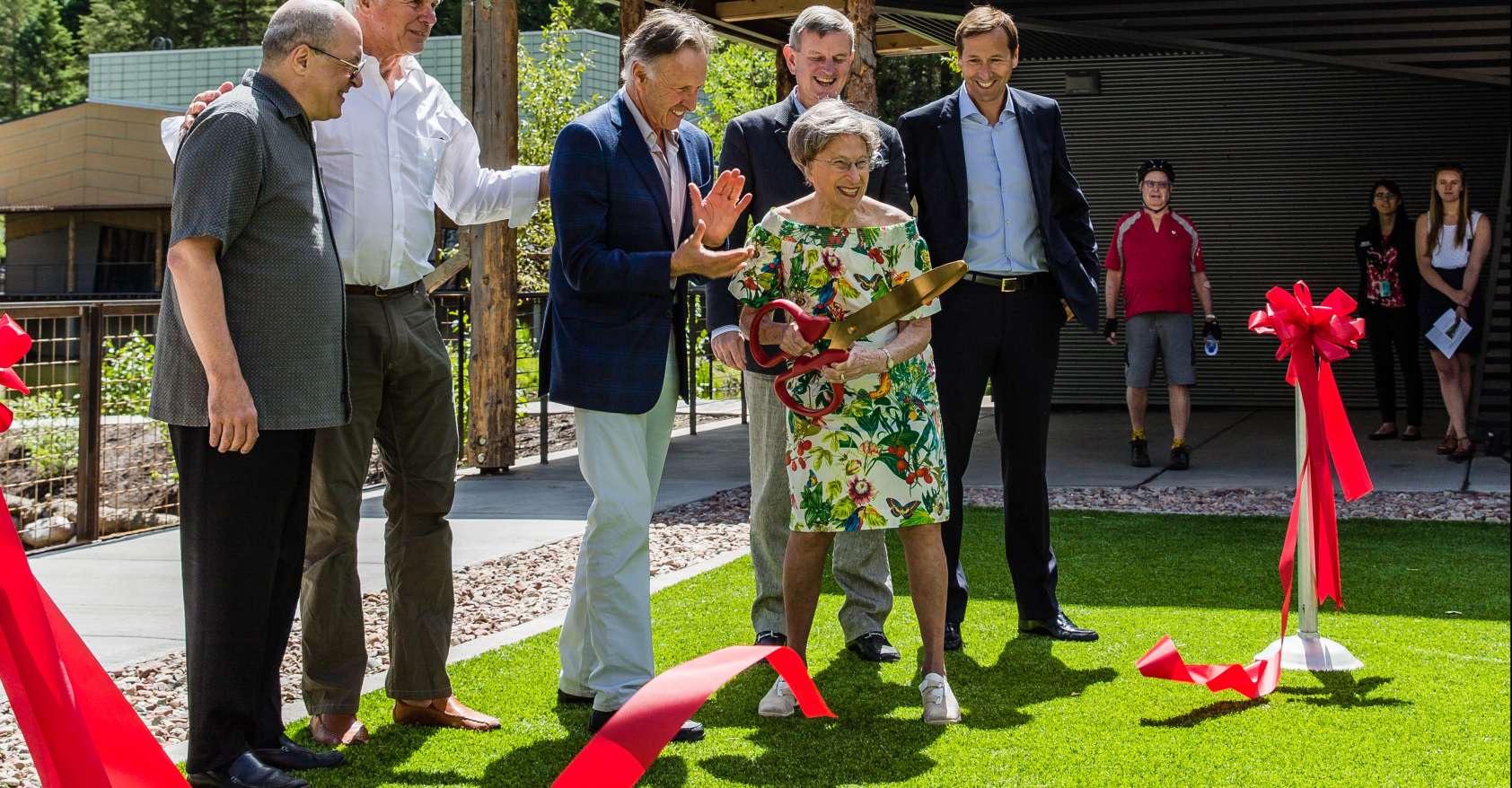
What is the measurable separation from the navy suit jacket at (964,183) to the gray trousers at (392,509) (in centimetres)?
178

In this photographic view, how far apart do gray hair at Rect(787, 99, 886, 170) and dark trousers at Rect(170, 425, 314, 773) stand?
1570mm

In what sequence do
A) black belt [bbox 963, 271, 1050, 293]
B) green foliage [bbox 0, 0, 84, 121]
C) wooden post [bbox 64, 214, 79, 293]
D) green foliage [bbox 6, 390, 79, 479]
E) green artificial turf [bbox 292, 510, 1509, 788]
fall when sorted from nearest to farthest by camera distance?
green artificial turf [bbox 292, 510, 1509, 788], black belt [bbox 963, 271, 1050, 293], green foliage [bbox 6, 390, 79, 479], wooden post [bbox 64, 214, 79, 293], green foliage [bbox 0, 0, 84, 121]

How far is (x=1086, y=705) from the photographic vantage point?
435 cm

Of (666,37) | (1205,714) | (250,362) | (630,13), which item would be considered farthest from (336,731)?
(630,13)

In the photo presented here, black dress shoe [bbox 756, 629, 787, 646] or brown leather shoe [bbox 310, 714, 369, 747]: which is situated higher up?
black dress shoe [bbox 756, 629, 787, 646]

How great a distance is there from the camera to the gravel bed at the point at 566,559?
4.54 metres

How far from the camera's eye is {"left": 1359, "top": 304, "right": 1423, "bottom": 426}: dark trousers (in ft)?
35.6

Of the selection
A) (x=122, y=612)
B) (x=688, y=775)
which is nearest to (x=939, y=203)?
(x=688, y=775)

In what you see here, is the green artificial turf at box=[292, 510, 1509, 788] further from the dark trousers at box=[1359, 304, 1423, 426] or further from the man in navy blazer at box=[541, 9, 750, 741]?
the dark trousers at box=[1359, 304, 1423, 426]

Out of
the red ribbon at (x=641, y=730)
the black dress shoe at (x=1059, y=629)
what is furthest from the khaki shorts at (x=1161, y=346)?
the red ribbon at (x=641, y=730)

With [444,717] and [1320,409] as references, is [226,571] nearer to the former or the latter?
[444,717]

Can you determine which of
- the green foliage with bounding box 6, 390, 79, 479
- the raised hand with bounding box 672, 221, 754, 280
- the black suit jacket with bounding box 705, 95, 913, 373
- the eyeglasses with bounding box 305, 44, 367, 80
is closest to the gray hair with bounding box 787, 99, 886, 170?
the raised hand with bounding box 672, 221, 754, 280

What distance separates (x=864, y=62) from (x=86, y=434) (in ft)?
15.0

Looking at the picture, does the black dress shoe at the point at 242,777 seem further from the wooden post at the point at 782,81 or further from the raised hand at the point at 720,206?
the wooden post at the point at 782,81
